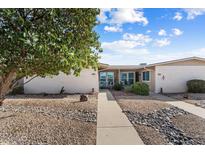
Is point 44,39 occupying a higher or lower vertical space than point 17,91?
higher

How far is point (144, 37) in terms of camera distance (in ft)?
62.3

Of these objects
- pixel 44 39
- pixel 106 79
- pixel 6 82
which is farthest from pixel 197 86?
pixel 44 39

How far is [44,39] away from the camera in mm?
5797

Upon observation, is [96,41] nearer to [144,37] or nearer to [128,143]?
[128,143]

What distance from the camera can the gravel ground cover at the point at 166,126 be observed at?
6531 millimetres

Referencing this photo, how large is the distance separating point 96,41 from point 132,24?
8137 millimetres

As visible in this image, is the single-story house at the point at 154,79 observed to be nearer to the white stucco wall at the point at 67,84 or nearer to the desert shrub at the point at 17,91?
the white stucco wall at the point at 67,84

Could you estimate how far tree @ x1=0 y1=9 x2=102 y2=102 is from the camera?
224 inches

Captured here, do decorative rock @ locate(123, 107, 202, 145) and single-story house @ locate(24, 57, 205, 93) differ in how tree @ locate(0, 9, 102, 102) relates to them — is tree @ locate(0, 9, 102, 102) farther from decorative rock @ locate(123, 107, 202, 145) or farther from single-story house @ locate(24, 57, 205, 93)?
single-story house @ locate(24, 57, 205, 93)

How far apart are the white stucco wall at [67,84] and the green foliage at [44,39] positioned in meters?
11.9

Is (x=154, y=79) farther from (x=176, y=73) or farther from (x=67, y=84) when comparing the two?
(x=67, y=84)

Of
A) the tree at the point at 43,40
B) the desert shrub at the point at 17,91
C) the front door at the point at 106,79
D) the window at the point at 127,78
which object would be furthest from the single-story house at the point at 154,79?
the tree at the point at 43,40

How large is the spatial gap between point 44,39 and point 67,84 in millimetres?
13633
